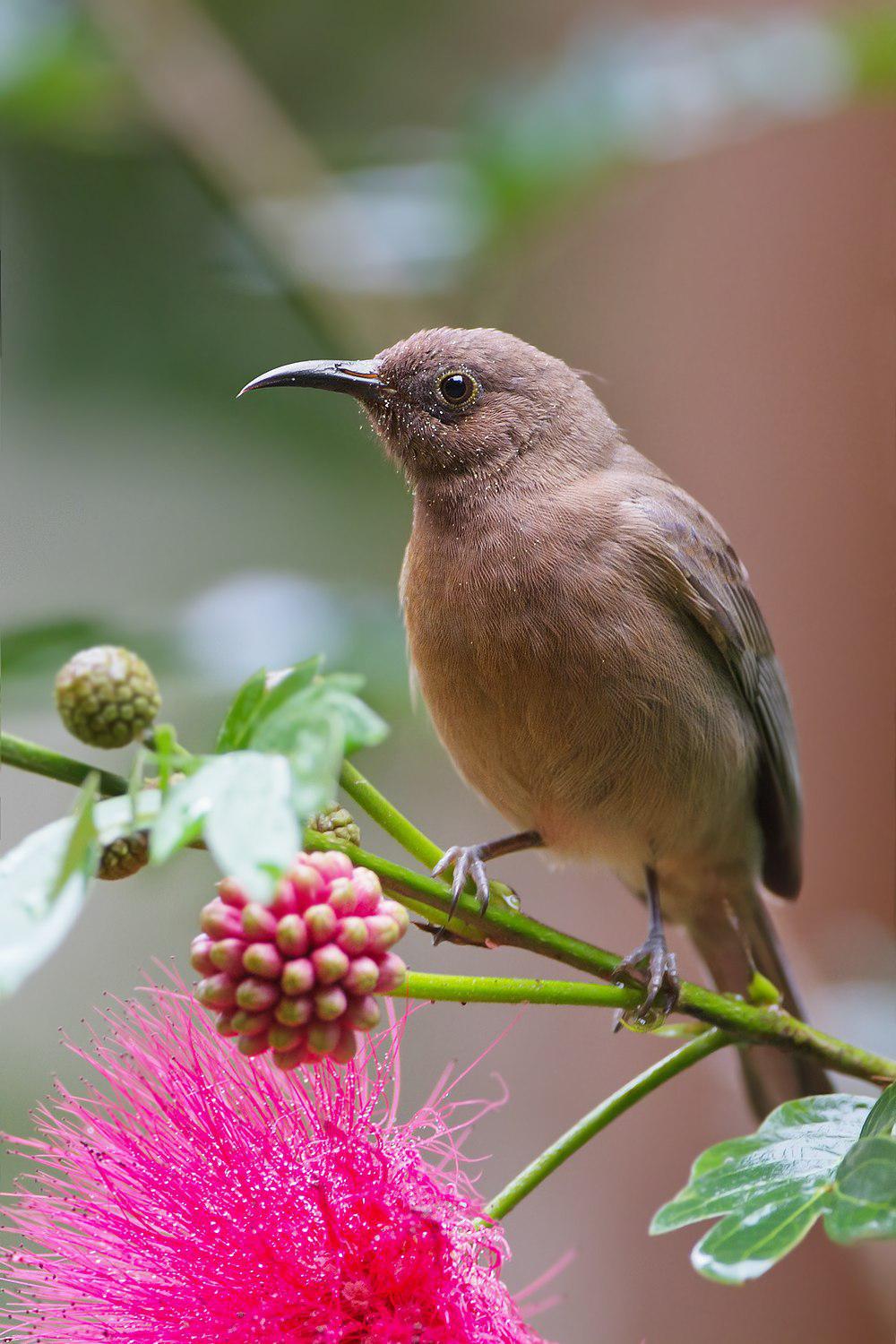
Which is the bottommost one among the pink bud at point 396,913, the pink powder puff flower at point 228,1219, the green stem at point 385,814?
the pink powder puff flower at point 228,1219

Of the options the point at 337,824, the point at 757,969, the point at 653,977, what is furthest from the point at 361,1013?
the point at 757,969

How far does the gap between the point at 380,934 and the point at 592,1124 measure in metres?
0.49

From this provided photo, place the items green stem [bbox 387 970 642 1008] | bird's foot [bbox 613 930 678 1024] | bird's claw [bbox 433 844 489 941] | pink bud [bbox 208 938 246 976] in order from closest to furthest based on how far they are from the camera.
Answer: pink bud [bbox 208 938 246 976]
green stem [bbox 387 970 642 1008]
bird's claw [bbox 433 844 489 941]
bird's foot [bbox 613 930 678 1024]

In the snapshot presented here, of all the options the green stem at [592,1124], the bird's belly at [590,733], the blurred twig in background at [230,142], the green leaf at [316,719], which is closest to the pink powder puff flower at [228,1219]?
the green stem at [592,1124]

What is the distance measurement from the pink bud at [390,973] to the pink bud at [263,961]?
116 millimetres

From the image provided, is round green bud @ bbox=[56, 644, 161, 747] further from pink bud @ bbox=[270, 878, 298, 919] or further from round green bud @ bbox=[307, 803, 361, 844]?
round green bud @ bbox=[307, 803, 361, 844]

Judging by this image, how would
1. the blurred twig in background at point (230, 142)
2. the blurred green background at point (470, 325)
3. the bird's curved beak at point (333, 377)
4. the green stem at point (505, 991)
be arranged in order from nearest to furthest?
the green stem at point (505, 991) → the bird's curved beak at point (333, 377) → the blurred green background at point (470, 325) → the blurred twig in background at point (230, 142)

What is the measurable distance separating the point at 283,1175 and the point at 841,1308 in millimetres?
3653

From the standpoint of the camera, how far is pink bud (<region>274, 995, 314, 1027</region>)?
1.52m

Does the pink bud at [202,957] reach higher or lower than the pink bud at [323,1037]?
higher

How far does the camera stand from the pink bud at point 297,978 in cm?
150

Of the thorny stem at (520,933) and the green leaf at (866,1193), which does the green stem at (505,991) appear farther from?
the green leaf at (866,1193)

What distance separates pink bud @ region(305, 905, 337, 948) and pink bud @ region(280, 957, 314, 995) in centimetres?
3

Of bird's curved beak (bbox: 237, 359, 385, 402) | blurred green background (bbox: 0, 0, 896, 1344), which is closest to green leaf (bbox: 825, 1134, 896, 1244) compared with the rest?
bird's curved beak (bbox: 237, 359, 385, 402)
